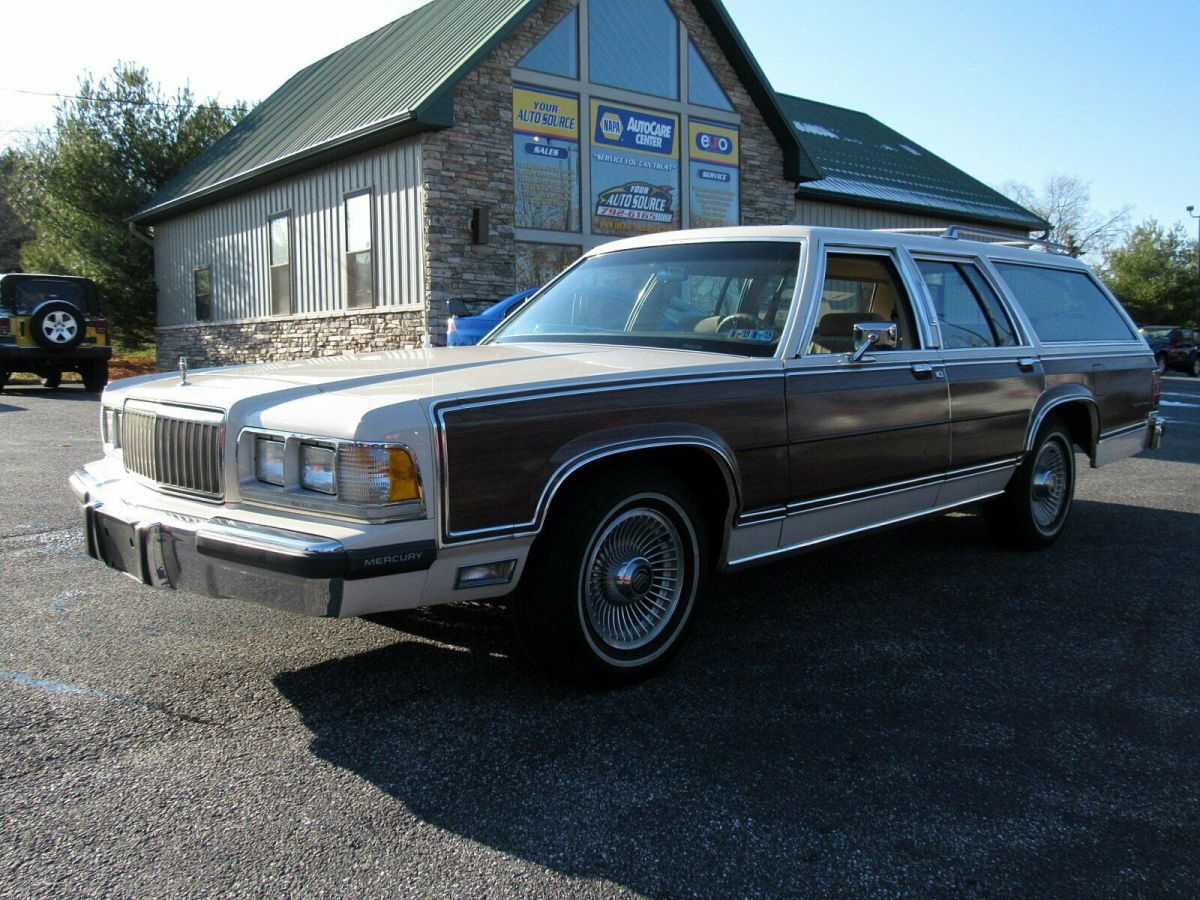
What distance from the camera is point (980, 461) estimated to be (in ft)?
16.3

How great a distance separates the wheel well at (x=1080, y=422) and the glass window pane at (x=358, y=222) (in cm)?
1129

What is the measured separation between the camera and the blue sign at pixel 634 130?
15.6 meters

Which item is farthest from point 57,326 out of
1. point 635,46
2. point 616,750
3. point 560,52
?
point 616,750

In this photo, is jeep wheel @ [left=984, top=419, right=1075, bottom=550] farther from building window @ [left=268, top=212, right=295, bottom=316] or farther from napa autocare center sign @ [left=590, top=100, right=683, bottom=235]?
building window @ [left=268, top=212, right=295, bottom=316]

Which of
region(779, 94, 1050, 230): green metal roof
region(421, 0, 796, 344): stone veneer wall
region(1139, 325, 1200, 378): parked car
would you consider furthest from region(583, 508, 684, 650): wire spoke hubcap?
region(1139, 325, 1200, 378): parked car

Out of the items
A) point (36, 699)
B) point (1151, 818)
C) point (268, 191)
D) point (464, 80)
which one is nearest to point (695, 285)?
point (1151, 818)

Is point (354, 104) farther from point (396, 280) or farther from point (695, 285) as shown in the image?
point (695, 285)

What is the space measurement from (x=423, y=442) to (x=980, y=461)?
320 cm

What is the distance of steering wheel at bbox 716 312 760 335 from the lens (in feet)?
13.6

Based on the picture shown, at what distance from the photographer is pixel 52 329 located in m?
16.7

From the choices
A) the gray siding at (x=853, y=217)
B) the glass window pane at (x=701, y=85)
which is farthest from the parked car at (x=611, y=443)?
the gray siding at (x=853, y=217)

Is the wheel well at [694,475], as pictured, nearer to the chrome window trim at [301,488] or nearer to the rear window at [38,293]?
the chrome window trim at [301,488]

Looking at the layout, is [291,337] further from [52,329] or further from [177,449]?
[177,449]

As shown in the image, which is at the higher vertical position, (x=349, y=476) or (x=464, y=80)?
(x=464, y=80)
